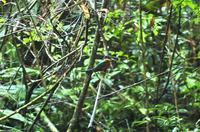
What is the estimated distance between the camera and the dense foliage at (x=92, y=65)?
1791 millimetres

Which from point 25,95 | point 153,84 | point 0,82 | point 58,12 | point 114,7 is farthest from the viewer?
point 114,7

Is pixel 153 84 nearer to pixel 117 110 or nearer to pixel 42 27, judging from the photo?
pixel 117 110

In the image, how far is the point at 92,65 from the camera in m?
1.79

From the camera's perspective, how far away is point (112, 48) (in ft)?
9.94

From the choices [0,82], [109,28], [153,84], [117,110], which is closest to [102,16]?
[109,28]

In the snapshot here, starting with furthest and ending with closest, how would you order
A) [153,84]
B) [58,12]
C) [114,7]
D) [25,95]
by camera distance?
[114,7] < [153,84] < [25,95] < [58,12]

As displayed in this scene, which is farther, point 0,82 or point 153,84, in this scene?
point 153,84

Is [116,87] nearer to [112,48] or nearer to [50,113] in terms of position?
[112,48]

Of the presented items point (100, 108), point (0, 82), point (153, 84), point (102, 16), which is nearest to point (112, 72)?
point (100, 108)

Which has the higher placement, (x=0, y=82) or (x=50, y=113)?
(x=0, y=82)

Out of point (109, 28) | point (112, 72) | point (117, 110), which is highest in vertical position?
point (109, 28)

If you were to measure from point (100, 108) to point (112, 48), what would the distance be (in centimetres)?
61

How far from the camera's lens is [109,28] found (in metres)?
2.16

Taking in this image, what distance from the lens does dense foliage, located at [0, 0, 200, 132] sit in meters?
1.79
